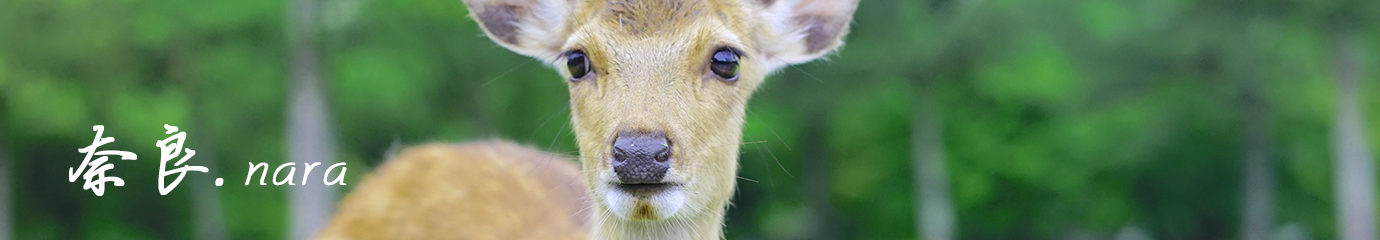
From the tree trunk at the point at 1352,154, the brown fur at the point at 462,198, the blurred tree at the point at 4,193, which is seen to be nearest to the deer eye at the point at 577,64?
the brown fur at the point at 462,198

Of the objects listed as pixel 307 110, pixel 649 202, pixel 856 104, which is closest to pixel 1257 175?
pixel 856 104

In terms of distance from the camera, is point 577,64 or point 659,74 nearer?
point 659,74

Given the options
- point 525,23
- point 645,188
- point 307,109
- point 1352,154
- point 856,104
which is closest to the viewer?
point 645,188

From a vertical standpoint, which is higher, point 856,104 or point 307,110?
point 856,104

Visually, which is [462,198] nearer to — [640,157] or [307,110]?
[640,157]

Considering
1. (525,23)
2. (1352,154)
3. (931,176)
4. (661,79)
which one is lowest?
(931,176)

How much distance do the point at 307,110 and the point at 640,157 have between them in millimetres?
14708

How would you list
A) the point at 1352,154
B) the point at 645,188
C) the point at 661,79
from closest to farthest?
the point at 645,188 → the point at 661,79 → the point at 1352,154

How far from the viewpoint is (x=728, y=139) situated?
13.2ft

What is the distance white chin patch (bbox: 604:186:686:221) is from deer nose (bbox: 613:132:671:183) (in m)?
0.08

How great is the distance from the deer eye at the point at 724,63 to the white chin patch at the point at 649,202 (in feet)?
1.85

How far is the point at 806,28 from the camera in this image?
4547 millimetres

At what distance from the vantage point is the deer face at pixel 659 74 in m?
3.48

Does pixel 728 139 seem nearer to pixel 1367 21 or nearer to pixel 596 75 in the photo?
pixel 596 75
